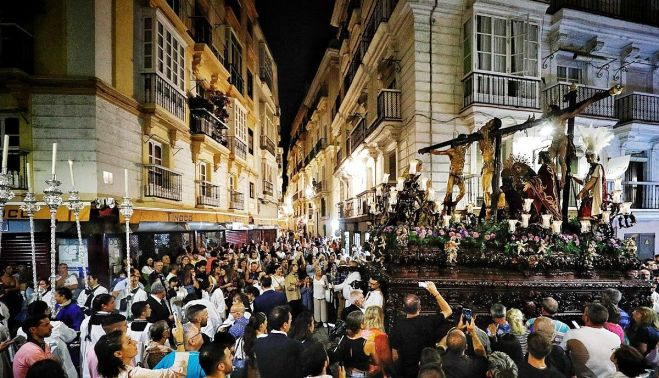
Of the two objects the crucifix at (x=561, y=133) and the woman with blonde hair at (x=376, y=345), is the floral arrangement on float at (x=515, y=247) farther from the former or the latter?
the woman with blonde hair at (x=376, y=345)

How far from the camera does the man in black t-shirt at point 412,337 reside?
447 cm

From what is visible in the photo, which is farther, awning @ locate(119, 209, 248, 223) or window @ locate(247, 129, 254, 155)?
window @ locate(247, 129, 254, 155)

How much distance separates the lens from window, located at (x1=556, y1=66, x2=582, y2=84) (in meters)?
16.5

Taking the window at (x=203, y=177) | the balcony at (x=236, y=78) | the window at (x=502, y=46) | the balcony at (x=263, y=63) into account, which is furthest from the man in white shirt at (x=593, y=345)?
the balcony at (x=263, y=63)

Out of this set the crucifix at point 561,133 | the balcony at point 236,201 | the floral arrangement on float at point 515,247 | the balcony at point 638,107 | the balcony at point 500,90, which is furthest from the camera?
the balcony at point 236,201

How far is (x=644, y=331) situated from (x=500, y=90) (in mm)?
11388

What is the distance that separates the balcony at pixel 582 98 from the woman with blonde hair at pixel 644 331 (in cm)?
1287

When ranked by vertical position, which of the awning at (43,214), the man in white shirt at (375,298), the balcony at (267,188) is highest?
the balcony at (267,188)

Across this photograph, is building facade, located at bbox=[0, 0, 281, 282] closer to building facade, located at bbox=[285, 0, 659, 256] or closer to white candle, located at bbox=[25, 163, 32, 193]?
white candle, located at bbox=[25, 163, 32, 193]

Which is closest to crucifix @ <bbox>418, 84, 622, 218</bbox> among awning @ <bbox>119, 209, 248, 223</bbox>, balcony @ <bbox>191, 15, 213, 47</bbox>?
awning @ <bbox>119, 209, 248, 223</bbox>

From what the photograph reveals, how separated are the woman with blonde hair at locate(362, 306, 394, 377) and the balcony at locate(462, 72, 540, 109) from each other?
1129 centimetres

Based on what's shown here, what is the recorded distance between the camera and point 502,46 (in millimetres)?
14320

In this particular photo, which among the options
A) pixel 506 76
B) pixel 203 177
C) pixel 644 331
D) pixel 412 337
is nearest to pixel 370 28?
pixel 506 76

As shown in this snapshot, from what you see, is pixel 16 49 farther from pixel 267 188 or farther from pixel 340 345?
pixel 267 188
